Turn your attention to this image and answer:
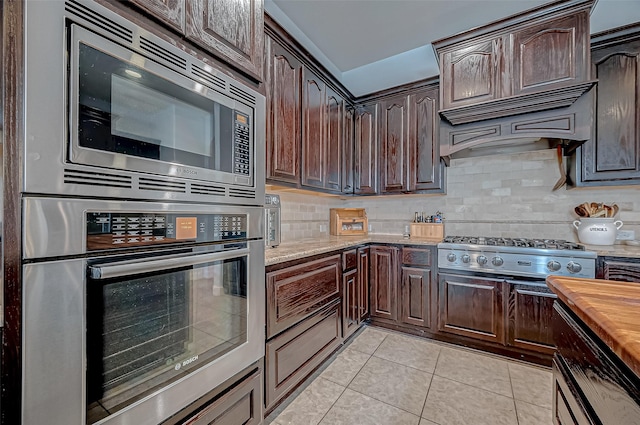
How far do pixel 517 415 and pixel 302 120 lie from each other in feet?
8.00

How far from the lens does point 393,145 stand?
9.70 feet

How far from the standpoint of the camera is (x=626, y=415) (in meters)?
0.56

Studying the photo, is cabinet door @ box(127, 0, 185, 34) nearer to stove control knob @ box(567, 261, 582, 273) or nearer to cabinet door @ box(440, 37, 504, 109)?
cabinet door @ box(440, 37, 504, 109)

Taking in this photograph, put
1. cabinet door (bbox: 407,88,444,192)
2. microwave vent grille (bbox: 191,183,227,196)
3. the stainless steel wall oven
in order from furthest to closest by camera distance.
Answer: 1. cabinet door (bbox: 407,88,444,192)
2. microwave vent grille (bbox: 191,183,227,196)
3. the stainless steel wall oven

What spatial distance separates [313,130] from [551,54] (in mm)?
1913

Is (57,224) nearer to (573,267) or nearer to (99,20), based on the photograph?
(99,20)

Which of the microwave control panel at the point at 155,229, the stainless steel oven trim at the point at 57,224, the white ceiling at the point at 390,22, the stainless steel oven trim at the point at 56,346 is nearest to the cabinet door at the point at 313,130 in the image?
the white ceiling at the point at 390,22

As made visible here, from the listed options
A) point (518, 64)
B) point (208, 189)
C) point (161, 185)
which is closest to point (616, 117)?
point (518, 64)

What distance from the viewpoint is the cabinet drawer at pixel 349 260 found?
2.31 meters

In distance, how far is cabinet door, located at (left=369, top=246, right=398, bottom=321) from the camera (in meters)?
2.63

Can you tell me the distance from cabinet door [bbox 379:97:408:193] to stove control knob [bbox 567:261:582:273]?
1.45 m

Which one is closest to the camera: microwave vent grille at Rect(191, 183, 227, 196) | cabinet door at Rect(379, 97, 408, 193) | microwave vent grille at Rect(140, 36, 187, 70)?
microwave vent grille at Rect(140, 36, 187, 70)

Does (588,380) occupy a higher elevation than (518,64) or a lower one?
lower

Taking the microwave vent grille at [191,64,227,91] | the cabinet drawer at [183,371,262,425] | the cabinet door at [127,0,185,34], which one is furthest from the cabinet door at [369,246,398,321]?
the cabinet door at [127,0,185,34]
